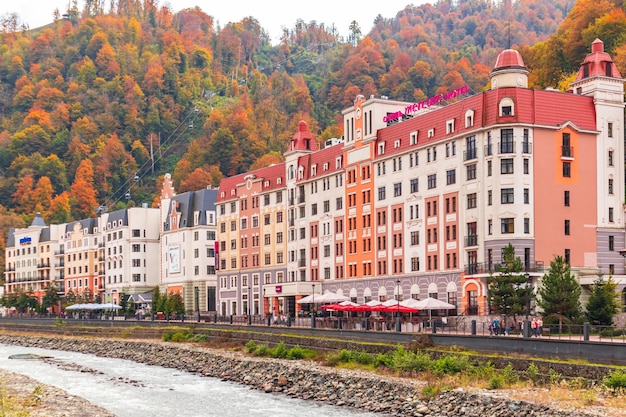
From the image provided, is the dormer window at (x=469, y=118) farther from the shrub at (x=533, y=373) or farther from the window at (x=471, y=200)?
the shrub at (x=533, y=373)

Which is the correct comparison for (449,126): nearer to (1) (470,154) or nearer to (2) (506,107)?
(1) (470,154)

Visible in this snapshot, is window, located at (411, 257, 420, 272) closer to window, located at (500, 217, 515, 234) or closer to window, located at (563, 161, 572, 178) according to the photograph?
window, located at (500, 217, 515, 234)

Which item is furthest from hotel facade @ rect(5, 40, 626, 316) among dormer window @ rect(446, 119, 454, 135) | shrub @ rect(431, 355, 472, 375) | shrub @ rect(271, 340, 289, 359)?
shrub @ rect(431, 355, 472, 375)

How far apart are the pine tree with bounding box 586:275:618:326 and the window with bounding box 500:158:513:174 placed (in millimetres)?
12663

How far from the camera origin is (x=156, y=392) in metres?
60.7

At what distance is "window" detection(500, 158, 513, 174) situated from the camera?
77.1 m

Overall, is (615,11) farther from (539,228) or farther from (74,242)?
(74,242)

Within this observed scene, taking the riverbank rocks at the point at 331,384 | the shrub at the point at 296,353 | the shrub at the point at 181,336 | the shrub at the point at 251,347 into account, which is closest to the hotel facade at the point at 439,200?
the shrub at the point at 251,347

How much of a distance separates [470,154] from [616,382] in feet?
126

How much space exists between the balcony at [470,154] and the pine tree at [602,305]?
629 inches

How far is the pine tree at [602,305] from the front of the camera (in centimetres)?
6700

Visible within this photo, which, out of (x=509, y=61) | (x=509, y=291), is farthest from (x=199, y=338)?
(x=509, y=61)

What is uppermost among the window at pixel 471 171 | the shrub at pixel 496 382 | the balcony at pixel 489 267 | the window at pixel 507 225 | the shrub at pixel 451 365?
the window at pixel 471 171

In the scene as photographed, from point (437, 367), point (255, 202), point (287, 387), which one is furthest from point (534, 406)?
point (255, 202)
